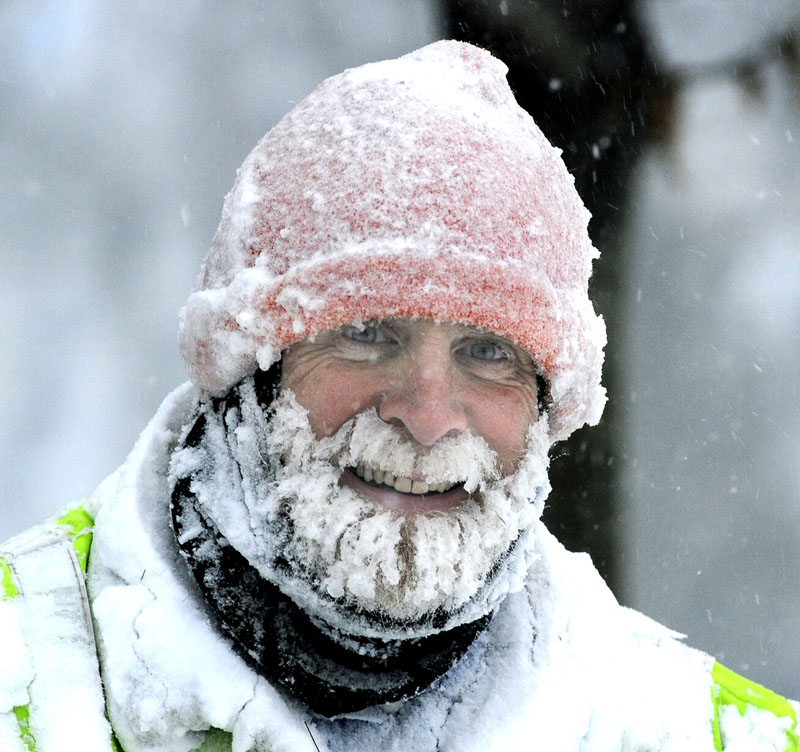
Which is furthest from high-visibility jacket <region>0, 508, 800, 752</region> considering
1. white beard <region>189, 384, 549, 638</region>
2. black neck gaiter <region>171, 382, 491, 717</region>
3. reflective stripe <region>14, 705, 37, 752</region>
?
white beard <region>189, 384, 549, 638</region>

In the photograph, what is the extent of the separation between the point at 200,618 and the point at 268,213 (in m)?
0.72

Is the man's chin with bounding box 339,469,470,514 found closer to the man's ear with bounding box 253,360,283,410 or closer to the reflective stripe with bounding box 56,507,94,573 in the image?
the man's ear with bounding box 253,360,283,410

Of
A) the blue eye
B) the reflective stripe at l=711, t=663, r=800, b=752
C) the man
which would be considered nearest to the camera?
the man

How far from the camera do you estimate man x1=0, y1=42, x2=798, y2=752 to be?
5.21ft

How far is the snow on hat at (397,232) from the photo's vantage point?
1678mm

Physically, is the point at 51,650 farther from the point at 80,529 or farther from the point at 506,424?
the point at 506,424

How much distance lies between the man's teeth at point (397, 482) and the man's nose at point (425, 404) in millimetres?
75

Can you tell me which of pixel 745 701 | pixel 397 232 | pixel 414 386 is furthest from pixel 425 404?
pixel 745 701

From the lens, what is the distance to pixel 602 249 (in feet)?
16.3

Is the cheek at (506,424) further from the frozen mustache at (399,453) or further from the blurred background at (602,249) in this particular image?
the blurred background at (602,249)

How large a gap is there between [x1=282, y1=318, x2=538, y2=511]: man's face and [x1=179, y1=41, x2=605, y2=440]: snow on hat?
0.21 ft

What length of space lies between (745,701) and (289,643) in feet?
3.69

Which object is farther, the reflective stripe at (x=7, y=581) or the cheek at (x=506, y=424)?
the cheek at (x=506, y=424)

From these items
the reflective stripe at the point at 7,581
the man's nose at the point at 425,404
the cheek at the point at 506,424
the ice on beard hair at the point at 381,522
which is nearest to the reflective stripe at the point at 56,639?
the reflective stripe at the point at 7,581
